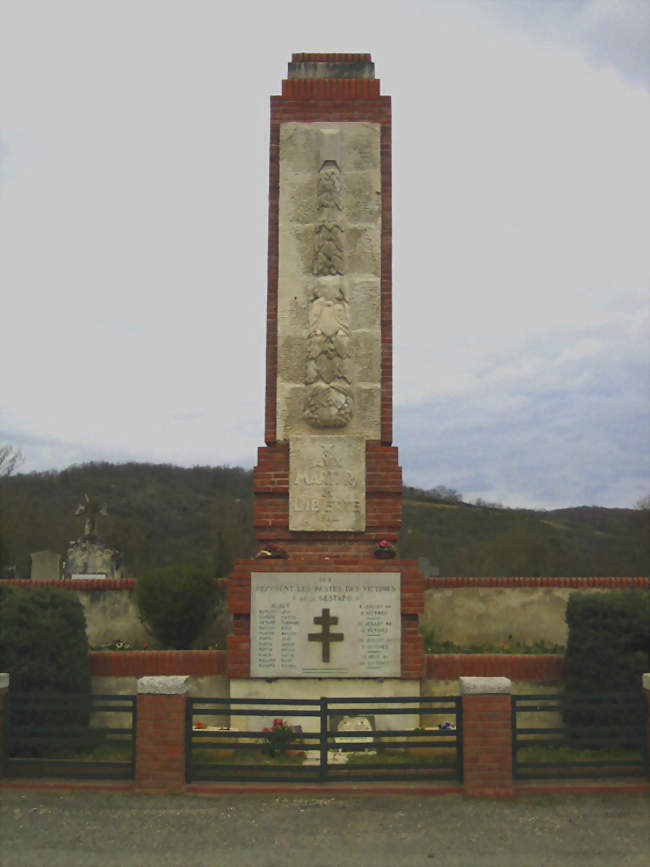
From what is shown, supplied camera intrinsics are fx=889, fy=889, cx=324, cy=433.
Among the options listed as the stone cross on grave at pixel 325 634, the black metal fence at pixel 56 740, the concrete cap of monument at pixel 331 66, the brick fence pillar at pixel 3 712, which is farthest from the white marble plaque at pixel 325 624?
the concrete cap of monument at pixel 331 66

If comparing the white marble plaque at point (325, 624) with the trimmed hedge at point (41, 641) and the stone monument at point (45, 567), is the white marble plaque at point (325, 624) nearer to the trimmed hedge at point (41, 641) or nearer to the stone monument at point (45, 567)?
the trimmed hedge at point (41, 641)

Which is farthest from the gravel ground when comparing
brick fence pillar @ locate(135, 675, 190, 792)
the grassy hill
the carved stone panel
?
the grassy hill

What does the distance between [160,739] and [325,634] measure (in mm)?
2347

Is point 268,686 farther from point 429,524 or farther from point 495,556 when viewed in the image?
point 429,524

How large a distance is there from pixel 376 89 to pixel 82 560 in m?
10.5

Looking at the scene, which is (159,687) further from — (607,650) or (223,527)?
(223,527)

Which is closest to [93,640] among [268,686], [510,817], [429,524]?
[268,686]

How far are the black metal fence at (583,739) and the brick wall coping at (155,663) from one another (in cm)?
342

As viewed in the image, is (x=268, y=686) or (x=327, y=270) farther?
(x=327, y=270)

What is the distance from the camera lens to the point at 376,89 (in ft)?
36.0

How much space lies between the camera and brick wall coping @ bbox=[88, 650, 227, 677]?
32.4 feet

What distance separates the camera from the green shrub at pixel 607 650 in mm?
8969

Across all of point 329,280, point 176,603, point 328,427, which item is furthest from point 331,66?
point 176,603

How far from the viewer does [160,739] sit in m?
7.64
